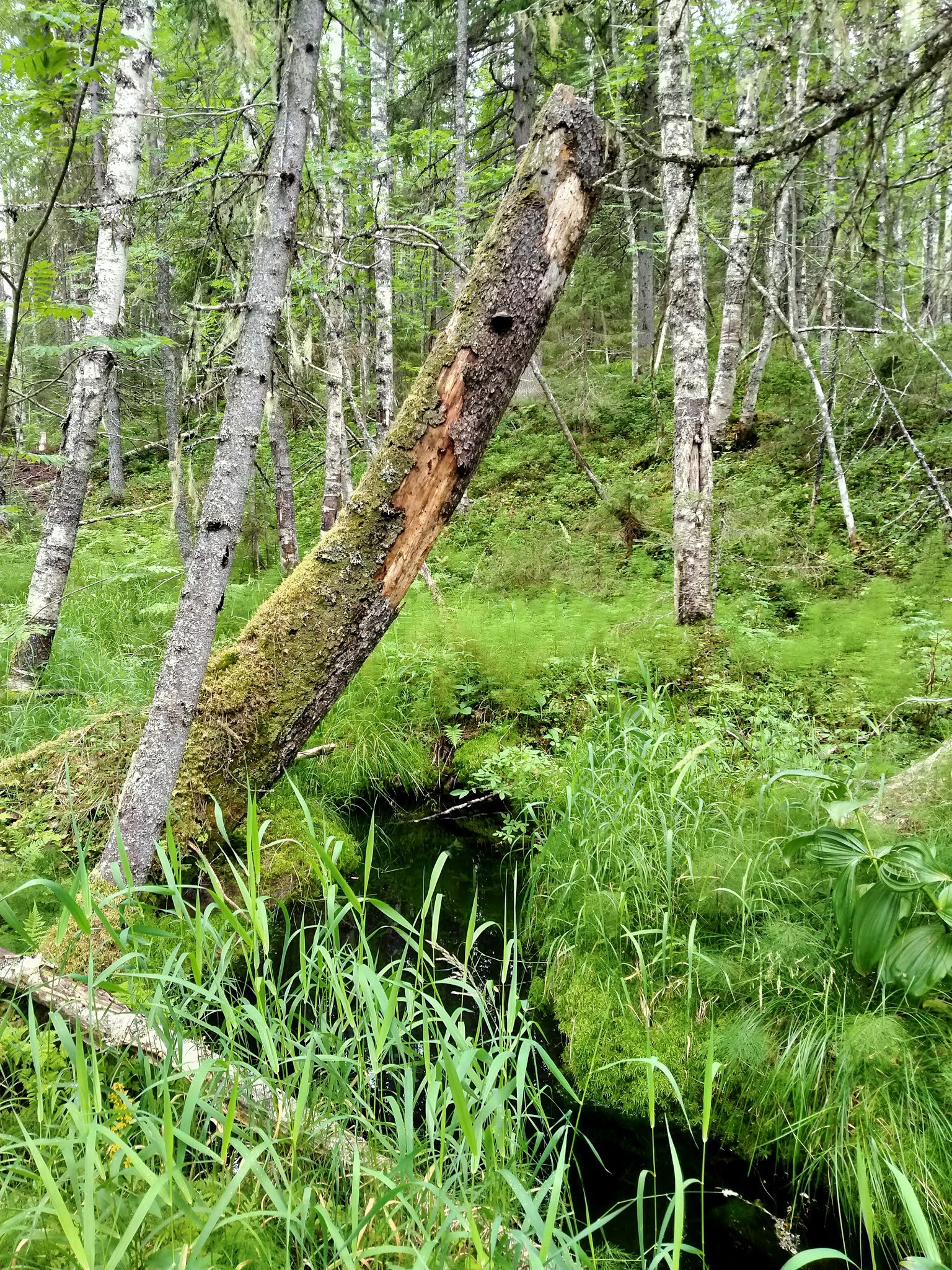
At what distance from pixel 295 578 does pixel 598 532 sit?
579cm

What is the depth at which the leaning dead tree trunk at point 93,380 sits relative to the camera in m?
Result: 4.60

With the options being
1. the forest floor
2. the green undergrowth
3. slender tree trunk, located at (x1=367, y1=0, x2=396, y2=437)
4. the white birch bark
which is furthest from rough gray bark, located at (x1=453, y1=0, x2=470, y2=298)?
the green undergrowth

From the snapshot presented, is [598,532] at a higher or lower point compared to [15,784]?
higher

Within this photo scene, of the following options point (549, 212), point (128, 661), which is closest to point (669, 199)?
point (549, 212)

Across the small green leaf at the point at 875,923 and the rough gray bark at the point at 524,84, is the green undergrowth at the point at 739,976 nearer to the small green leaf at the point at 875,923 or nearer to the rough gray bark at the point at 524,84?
the small green leaf at the point at 875,923

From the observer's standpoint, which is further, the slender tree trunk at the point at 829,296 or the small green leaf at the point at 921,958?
the slender tree trunk at the point at 829,296

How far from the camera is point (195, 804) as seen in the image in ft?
11.1

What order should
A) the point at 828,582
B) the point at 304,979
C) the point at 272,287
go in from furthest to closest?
1. the point at 828,582
2. the point at 272,287
3. the point at 304,979

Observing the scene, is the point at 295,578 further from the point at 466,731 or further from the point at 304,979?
the point at 466,731

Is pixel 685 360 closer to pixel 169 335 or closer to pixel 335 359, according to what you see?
pixel 335 359

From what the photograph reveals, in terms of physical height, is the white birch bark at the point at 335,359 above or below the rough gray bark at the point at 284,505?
above

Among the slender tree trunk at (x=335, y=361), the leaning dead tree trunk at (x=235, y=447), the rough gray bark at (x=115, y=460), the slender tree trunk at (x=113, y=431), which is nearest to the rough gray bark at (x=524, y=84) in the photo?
the slender tree trunk at (x=335, y=361)

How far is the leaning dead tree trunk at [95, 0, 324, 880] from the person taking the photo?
2928mm

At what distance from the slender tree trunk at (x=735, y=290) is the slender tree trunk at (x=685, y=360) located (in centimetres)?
261
